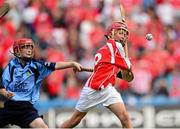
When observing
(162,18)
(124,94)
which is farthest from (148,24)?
(124,94)

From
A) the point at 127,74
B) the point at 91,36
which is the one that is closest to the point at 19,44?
the point at 127,74

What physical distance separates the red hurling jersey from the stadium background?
502cm

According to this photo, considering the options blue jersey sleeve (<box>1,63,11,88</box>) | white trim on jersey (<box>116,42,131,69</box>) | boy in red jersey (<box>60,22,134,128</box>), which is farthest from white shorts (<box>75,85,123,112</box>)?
blue jersey sleeve (<box>1,63,11,88</box>)

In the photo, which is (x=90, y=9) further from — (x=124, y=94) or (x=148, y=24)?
(x=124, y=94)

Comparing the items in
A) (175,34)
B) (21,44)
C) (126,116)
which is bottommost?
(126,116)

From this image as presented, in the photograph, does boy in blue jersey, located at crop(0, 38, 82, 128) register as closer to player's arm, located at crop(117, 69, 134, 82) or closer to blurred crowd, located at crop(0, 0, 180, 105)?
player's arm, located at crop(117, 69, 134, 82)

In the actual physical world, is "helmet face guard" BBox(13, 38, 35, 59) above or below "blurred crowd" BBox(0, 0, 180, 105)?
below

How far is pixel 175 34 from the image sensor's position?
66.4 feet

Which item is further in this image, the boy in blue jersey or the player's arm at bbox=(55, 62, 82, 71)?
the boy in blue jersey

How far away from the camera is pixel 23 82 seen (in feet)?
38.0

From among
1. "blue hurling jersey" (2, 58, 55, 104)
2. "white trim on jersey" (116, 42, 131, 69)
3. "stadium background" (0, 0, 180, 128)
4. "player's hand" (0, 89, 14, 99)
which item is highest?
"stadium background" (0, 0, 180, 128)

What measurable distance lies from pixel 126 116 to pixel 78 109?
76 cm

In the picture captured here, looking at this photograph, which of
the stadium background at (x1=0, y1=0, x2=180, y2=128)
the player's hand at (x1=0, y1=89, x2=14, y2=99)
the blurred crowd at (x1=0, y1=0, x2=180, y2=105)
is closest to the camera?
the player's hand at (x1=0, y1=89, x2=14, y2=99)

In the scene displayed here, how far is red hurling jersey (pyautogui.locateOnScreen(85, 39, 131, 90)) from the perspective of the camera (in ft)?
39.5
